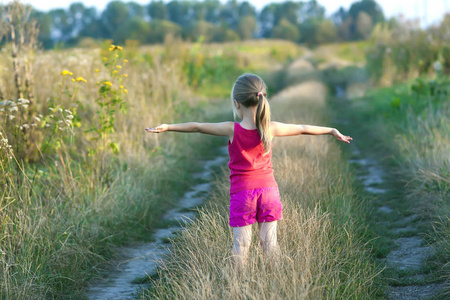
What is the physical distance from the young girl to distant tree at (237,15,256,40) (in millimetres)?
62263

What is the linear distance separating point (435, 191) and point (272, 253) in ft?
8.86

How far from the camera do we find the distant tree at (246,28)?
65.0 meters

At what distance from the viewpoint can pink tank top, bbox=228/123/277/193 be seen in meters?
3.20

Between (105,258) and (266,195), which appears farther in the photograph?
(105,258)

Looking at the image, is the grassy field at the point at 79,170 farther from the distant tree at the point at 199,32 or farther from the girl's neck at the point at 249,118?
the distant tree at the point at 199,32

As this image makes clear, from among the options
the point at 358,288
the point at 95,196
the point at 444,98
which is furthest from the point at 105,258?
the point at 444,98

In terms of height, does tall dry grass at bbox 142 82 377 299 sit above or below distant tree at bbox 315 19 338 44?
below

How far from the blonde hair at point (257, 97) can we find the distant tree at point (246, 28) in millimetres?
62249

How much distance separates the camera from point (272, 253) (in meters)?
3.19

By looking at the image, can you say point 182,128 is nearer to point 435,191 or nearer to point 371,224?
point 371,224

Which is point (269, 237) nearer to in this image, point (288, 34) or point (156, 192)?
point (156, 192)

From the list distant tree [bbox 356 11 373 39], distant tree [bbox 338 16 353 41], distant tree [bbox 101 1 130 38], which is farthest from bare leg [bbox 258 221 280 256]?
distant tree [bbox 338 16 353 41]

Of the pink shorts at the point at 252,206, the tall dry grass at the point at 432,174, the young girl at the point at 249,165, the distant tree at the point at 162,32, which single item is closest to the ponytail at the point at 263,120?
the young girl at the point at 249,165

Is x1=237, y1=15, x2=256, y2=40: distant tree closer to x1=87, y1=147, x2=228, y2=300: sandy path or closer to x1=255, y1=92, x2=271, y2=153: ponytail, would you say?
x1=87, y1=147, x2=228, y2=300: sandy path
